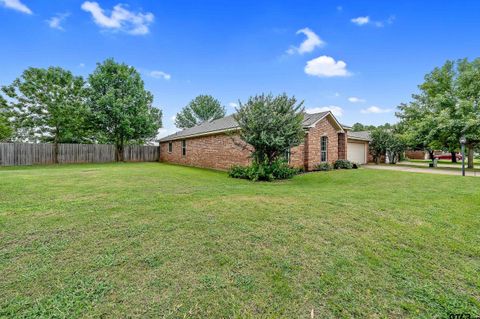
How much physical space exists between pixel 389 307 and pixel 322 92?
17.4 metres

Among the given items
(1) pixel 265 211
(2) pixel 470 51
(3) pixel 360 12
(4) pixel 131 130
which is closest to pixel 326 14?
(3) pixel 360 12

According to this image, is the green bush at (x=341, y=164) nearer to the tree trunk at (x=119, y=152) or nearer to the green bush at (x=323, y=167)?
the green bush at (x=323, y=167)

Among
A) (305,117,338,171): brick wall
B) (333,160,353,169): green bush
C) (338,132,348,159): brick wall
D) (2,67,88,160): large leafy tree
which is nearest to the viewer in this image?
(305,117,338,171): brick wall

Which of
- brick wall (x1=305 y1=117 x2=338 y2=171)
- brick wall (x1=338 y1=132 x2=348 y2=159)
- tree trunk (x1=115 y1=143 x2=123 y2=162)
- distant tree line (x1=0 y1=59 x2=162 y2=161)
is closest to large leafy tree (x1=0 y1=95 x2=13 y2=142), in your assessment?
distant tree line (x1=0 y1=59 x2=162 y2=161)

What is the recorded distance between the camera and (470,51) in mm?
16812

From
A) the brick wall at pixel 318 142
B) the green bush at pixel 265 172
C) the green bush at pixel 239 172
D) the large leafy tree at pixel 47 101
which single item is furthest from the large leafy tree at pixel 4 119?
the brick wall at pixel 318 142

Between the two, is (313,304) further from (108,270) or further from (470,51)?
(470,51)

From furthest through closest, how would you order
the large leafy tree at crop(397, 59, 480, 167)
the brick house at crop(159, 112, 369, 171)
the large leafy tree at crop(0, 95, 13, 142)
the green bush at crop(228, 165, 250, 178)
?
the large leafy tree at crop(0, 95, 13, 142) → the large leafy tree at crop(397, 59, 480, 167) → the brick house at crop(159, 112, 369, 171) → the green bush at crop(228, 165, 250, 178)

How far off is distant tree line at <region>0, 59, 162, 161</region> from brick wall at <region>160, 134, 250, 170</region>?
5982 mm

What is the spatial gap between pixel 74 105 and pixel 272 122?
19.3 metres

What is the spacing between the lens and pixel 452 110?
1608 centimetres

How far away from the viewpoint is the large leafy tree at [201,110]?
4069 cm

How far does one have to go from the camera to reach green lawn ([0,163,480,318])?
208 centimetres

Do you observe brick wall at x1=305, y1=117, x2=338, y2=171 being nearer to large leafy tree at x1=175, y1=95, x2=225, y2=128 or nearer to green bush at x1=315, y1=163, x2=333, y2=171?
green bush at x1=315, y1=163, x2=333, y2=171
